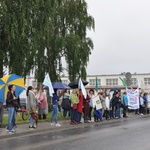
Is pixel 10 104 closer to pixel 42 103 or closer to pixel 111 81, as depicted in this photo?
pixel 42 103

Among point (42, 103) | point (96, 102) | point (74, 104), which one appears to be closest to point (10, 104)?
point (74, 104)

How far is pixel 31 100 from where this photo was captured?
1386cm

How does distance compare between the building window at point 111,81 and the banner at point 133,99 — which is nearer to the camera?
the banner at point 133,99

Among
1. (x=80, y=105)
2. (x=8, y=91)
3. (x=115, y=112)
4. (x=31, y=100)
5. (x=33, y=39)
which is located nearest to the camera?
(x=8, y=91)

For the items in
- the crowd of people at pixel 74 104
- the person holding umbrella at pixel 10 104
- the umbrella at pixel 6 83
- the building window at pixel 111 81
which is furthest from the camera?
the building window at pixel 111 81

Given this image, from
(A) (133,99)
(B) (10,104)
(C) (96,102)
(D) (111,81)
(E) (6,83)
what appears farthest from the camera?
(D) (111,81)

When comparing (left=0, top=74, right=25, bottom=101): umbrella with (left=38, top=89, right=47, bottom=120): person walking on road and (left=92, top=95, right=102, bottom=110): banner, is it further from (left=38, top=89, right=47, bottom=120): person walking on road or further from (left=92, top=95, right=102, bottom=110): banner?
(left=92, top=95, right=102, bottom=110): banner

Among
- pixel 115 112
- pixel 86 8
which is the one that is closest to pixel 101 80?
pixel 86 8

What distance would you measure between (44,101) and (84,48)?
15138 mm

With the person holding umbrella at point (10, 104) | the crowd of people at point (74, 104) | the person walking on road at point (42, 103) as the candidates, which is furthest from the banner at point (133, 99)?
the person holding umbrella at point (10, 104)

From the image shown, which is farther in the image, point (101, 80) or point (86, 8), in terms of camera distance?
point (101, 80)

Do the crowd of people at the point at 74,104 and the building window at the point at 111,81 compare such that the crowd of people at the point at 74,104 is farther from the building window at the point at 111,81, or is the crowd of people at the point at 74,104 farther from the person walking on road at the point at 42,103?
the building window at the point at 111,81

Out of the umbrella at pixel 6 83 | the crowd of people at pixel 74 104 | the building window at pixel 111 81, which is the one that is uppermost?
the building window at pixel 111 81

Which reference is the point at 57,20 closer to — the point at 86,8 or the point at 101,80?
the point at 86,8
